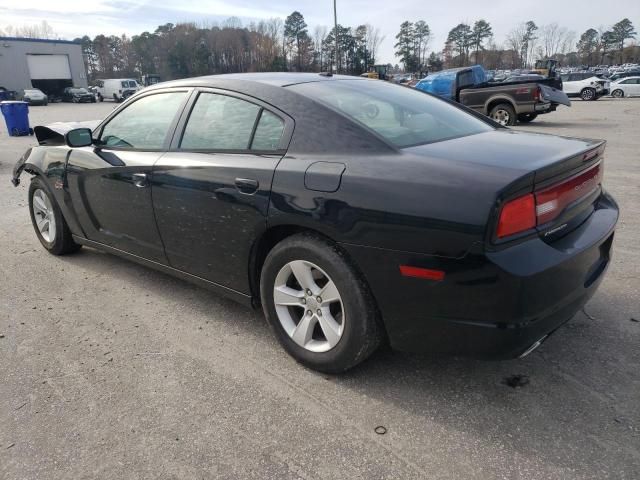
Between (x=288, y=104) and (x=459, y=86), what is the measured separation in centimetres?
1511

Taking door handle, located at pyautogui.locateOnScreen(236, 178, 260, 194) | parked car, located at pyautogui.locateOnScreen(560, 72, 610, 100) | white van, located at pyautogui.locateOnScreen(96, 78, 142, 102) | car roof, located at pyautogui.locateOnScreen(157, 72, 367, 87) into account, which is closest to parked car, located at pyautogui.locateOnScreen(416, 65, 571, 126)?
car roof, located at pyautogui.locateOnScreen(157, 72, 367, 87)

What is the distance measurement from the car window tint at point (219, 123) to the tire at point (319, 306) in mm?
742

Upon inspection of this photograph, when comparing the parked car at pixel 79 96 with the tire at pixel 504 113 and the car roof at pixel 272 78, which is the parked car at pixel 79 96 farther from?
the car roof at pixel 272 78

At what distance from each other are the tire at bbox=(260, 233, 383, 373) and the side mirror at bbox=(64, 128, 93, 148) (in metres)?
2.00

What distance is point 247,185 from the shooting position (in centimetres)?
267

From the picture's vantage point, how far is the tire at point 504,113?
46.6ft

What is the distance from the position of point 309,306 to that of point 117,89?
5177 cm

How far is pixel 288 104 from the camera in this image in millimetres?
2709

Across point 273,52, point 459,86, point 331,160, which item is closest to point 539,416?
point 331,160

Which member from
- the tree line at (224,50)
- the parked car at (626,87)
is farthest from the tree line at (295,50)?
the parked car at (626,87)

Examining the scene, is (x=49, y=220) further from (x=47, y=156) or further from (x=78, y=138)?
(x=78, y=138)

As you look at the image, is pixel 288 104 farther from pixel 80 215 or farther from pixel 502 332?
pixel 80 215

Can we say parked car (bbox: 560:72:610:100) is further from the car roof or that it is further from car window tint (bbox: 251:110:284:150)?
car window tint (bbox: 251:110:284:150)

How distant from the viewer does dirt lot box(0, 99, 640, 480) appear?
2.04 metres
